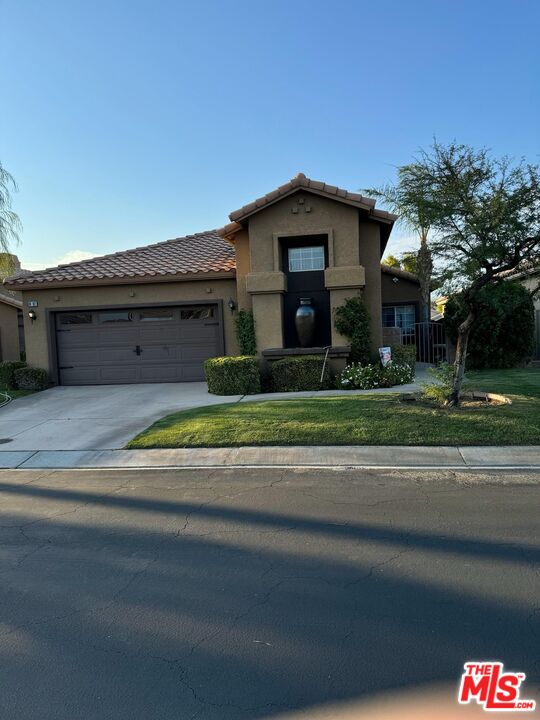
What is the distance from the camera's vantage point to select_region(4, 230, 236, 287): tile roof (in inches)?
632

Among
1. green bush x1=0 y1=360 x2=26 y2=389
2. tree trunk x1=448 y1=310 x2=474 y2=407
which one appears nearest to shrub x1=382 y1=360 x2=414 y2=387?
tree trunk x1=448 y1=310 x2=474 y2=407

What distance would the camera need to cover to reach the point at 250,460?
7.67 meters

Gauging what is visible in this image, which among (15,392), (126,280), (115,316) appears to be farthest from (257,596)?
(115,316)

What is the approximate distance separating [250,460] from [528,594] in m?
4.57

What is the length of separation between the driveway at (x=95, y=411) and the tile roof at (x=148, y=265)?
337 centimetres

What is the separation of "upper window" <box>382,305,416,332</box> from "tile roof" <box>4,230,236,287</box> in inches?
348

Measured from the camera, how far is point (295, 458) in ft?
25.2

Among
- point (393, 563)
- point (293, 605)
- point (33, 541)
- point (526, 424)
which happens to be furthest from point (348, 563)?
point (526, 424)

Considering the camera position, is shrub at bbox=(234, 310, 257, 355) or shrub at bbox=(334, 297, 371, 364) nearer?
shrub at bbox=(334, 297, 371, 364)

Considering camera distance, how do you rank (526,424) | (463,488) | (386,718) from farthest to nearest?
1. (526,424)
2. (463,488)
3. (386,718)

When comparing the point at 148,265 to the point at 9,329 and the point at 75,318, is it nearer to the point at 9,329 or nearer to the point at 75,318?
the point at 75,318

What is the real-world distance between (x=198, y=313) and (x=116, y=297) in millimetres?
2609

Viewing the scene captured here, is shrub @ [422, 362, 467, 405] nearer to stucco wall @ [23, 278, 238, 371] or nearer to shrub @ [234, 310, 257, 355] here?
shrub @ [234, 310, 257, 355]

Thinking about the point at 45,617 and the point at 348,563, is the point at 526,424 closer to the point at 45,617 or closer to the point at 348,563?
the point at 348,563
